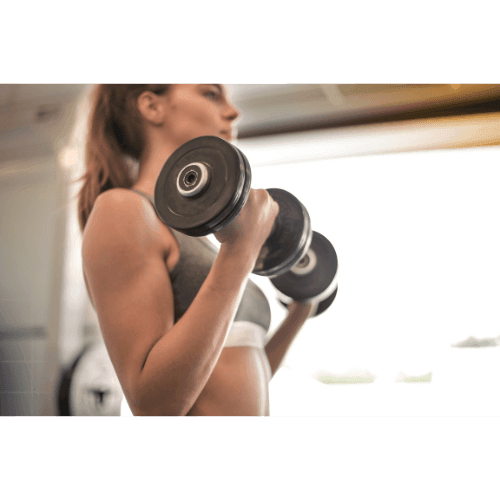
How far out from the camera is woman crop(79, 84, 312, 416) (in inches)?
67.1

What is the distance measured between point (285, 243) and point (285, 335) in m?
A: 0.40

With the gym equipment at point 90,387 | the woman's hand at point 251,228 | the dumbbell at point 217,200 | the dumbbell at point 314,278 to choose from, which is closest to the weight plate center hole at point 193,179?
the dumbbell at point 217,200

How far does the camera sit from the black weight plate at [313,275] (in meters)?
1.86

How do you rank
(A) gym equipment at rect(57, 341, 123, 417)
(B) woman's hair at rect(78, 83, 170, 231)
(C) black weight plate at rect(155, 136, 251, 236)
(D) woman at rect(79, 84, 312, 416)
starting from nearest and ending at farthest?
(C) black weight plate at rect(155, 136, 251, 236), (D) woman at rect(79, 84, 312, 416), (A) gym equipment at rect(57, 341, 123, 417), (B) woman's hair at rect(78, 83, 170, 231)

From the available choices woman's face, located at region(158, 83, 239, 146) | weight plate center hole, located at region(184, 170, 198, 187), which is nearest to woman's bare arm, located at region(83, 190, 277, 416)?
weight plate center hole, located at region(184, 170, 198, 187)

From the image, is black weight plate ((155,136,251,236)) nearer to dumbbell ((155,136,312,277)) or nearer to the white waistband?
dumbbell ((155,136,312,277))

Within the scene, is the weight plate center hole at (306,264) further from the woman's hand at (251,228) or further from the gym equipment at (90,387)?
the gym equipment at (90,387)

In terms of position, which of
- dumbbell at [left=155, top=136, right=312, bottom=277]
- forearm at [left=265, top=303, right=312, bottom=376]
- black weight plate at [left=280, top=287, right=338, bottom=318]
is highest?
dumbbell at [left=155, top=136, right=312, bottom=277]

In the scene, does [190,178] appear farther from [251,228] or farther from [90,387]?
[90,387]

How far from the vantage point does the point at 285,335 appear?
6.02 ft

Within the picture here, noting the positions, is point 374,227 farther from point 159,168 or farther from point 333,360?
point 159,168

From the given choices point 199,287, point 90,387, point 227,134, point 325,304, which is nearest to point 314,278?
point 325,304

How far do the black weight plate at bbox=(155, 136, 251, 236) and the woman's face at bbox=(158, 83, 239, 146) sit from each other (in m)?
0.22
